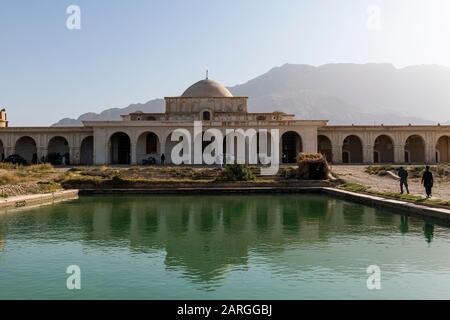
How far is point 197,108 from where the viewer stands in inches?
1828

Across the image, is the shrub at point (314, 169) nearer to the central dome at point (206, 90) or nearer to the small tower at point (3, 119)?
the central dome at point (206, 90)

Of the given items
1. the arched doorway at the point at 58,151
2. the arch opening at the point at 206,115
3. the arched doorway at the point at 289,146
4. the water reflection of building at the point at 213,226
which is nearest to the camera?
the water reflection of building at the point at 213,226

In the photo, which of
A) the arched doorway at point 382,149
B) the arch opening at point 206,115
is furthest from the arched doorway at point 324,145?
the arch opening at point 206,115

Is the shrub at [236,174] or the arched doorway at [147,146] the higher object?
the arched doorway at [147,146]

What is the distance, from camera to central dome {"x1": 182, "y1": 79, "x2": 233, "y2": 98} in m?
47.1

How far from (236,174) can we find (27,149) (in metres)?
27.7

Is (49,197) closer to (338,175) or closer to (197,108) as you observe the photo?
(338,175)

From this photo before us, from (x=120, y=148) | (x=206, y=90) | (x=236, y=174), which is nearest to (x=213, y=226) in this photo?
(x=236, y=174)

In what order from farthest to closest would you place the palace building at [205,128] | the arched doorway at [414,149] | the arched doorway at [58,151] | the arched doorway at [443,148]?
the arched doorway at [443,148]
the arched doorway at [414,149]
the arched doorway at [58,151]
the palace building at [205,128]

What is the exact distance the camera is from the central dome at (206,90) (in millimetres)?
47062

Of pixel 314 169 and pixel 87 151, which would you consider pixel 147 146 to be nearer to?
pixel 87 151

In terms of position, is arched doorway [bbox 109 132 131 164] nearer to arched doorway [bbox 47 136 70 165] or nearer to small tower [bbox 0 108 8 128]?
arched doorway [bbox 47 136 70 165]

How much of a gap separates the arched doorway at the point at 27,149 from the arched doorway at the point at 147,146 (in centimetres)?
1106
